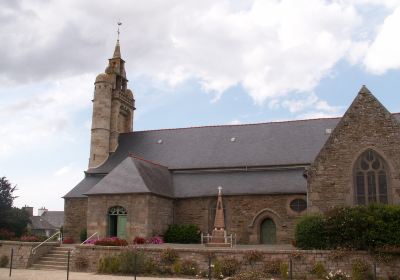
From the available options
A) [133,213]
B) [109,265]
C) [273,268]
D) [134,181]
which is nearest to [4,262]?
[109,265]

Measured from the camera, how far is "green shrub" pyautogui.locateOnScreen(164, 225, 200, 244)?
2555 centimetres

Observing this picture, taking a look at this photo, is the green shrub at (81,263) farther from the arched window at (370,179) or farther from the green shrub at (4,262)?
the arched window at (370,179)

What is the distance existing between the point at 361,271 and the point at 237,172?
13560mm

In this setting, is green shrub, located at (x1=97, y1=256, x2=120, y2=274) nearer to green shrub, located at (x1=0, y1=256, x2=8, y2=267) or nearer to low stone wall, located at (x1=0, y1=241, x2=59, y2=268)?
low stone wall, located at (x1=0, y1=241, x2=59, y2=268)

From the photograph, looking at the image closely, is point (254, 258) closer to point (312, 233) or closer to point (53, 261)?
point (312, 233)

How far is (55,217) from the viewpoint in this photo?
71562mm

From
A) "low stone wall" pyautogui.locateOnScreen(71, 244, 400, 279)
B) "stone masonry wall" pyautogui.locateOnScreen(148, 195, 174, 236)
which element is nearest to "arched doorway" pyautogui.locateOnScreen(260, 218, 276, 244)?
"stone masonry wall" pyautogui.locateOnScreen(148, 195, 174, 236)

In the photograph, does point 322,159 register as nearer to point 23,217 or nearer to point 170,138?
point 170,138

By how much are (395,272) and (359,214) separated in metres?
2.17

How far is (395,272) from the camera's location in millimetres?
15062

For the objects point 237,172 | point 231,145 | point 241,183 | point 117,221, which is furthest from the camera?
point 231,145

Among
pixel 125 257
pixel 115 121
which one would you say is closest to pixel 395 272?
pixel 125 257

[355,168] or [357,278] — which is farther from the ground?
[355,168]

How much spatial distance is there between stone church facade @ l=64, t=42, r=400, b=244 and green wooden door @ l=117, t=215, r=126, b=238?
0.17 ft
